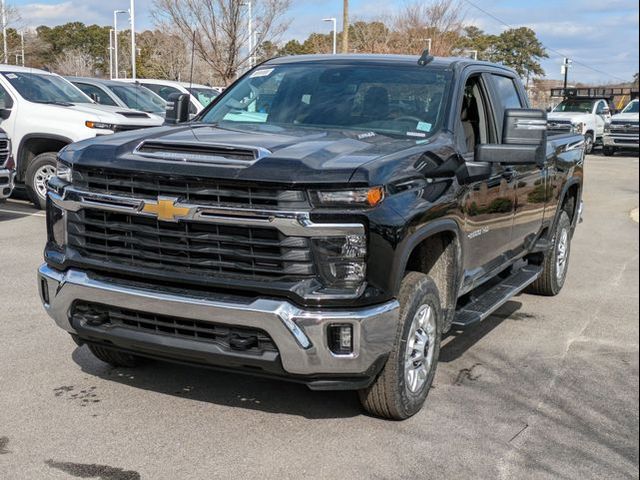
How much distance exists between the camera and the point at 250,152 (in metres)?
3.99

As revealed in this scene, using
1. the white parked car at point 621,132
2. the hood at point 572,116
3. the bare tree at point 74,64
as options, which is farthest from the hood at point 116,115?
the bare tree at point 74,64

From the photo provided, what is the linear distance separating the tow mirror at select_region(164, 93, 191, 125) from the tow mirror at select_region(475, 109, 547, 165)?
222cm

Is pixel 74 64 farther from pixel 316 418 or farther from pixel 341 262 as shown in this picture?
pixel 341 262

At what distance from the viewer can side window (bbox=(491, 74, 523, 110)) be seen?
246 inches

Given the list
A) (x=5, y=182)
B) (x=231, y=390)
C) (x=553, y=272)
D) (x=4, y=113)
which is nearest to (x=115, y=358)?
(x=231, y=390)

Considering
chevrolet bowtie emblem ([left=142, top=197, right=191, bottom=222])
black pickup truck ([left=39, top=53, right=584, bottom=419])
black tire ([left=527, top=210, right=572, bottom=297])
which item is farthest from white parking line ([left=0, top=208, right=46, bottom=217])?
chevrolet bowtie emblem ([left=142, top=197, right=191, bottom=222])

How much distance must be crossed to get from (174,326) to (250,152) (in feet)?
3.17

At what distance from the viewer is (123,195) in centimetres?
412

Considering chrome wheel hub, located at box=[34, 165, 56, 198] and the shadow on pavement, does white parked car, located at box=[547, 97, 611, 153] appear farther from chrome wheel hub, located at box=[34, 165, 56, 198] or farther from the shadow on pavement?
the shadow on pavement

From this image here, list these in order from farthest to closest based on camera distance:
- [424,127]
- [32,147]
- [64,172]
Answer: [32,147] → [424,127] → [64,172]

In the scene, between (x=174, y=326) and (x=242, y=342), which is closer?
(x=242, y=342)

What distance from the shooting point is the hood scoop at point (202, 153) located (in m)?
3.95

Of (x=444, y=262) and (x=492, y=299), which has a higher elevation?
(x=444, y=262)

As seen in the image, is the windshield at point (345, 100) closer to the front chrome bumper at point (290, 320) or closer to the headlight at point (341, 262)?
the headlight at point (341, 262)
